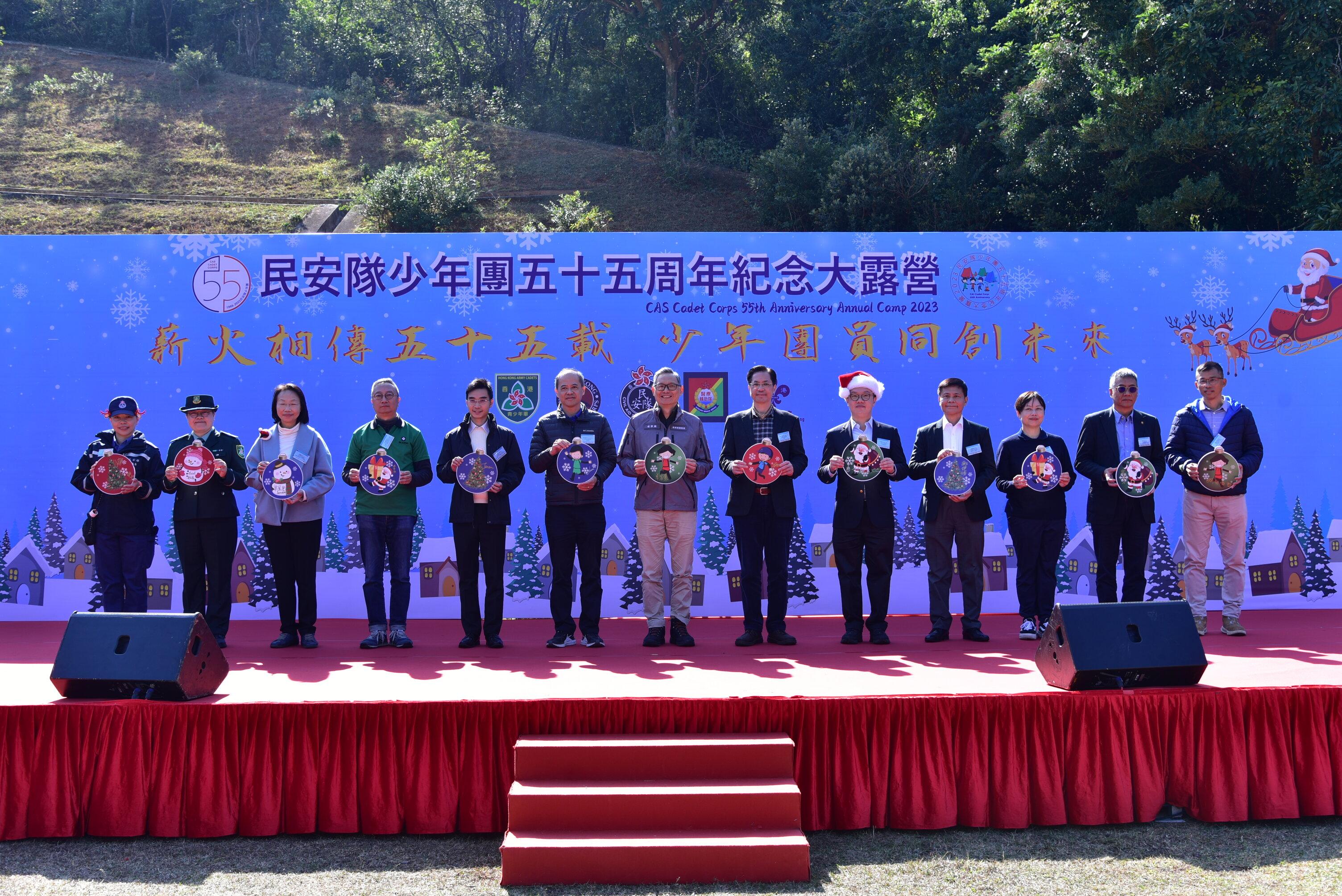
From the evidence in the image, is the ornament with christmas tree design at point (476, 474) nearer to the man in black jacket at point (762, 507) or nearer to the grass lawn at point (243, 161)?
the man in black jacket at point (762, 507)

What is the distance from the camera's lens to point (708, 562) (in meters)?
5.91

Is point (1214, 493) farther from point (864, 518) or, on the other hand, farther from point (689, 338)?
point (689, 338)

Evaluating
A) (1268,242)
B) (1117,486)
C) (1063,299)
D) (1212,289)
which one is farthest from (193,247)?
(1268,242)

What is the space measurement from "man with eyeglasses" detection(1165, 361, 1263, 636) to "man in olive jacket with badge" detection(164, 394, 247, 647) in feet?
15.2

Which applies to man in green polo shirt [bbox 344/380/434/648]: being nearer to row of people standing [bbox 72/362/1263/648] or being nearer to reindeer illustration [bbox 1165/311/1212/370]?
row of people standing [bbox 72/362/1263/648]

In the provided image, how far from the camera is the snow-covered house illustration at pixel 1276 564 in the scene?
582 cm

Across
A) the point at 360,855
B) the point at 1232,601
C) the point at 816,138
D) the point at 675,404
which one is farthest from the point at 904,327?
the point at 816,138

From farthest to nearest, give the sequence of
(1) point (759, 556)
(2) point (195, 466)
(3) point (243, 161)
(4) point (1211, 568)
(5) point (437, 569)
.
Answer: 1. (3) point (243, 161)
2. (4) point (1211, 568)
3. (5) point (437, 569)
4. (1) point (759, 556)
5. (2) point (195, 466)

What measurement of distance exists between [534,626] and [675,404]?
5.25ft

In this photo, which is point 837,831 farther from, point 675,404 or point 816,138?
point 816,138

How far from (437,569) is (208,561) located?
4.31ft

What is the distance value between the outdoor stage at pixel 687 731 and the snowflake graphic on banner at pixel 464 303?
9.20 feet

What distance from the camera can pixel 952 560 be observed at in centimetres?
495

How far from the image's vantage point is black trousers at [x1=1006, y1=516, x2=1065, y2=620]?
4.89 meters
